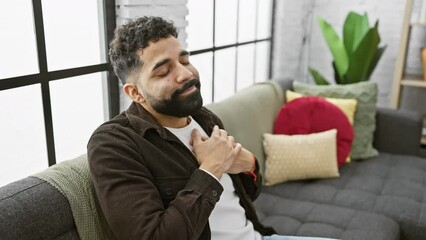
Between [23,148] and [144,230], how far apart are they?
2.18ft

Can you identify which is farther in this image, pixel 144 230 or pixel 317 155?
pixel 317 155

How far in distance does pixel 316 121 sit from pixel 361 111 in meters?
0.36

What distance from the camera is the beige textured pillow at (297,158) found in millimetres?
2105

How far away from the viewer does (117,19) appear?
5.47ft

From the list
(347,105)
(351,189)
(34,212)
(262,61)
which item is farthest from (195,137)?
(262,61)

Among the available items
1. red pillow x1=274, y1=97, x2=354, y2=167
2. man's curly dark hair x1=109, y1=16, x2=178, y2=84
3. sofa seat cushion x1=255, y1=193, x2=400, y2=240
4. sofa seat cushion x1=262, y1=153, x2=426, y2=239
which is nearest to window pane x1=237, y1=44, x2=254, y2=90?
red pillow x1=274, y1=97, x2=354, y2=167

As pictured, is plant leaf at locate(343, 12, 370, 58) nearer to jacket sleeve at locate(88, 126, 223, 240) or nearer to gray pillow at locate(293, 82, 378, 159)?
gray pillow at locate(293, 82, 378, 159)

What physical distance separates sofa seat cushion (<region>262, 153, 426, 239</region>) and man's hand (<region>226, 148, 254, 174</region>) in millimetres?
772

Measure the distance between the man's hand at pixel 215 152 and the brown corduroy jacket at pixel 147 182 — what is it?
0.10 feet

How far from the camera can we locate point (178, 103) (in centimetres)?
112

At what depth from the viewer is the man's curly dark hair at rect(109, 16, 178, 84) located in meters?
1.12

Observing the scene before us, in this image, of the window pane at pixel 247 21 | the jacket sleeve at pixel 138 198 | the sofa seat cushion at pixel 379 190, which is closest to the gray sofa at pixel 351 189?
the sofa seat cushion at pixel 379 190

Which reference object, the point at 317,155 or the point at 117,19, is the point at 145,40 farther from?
the point at 317,155

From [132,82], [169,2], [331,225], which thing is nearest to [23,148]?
[132,82]
